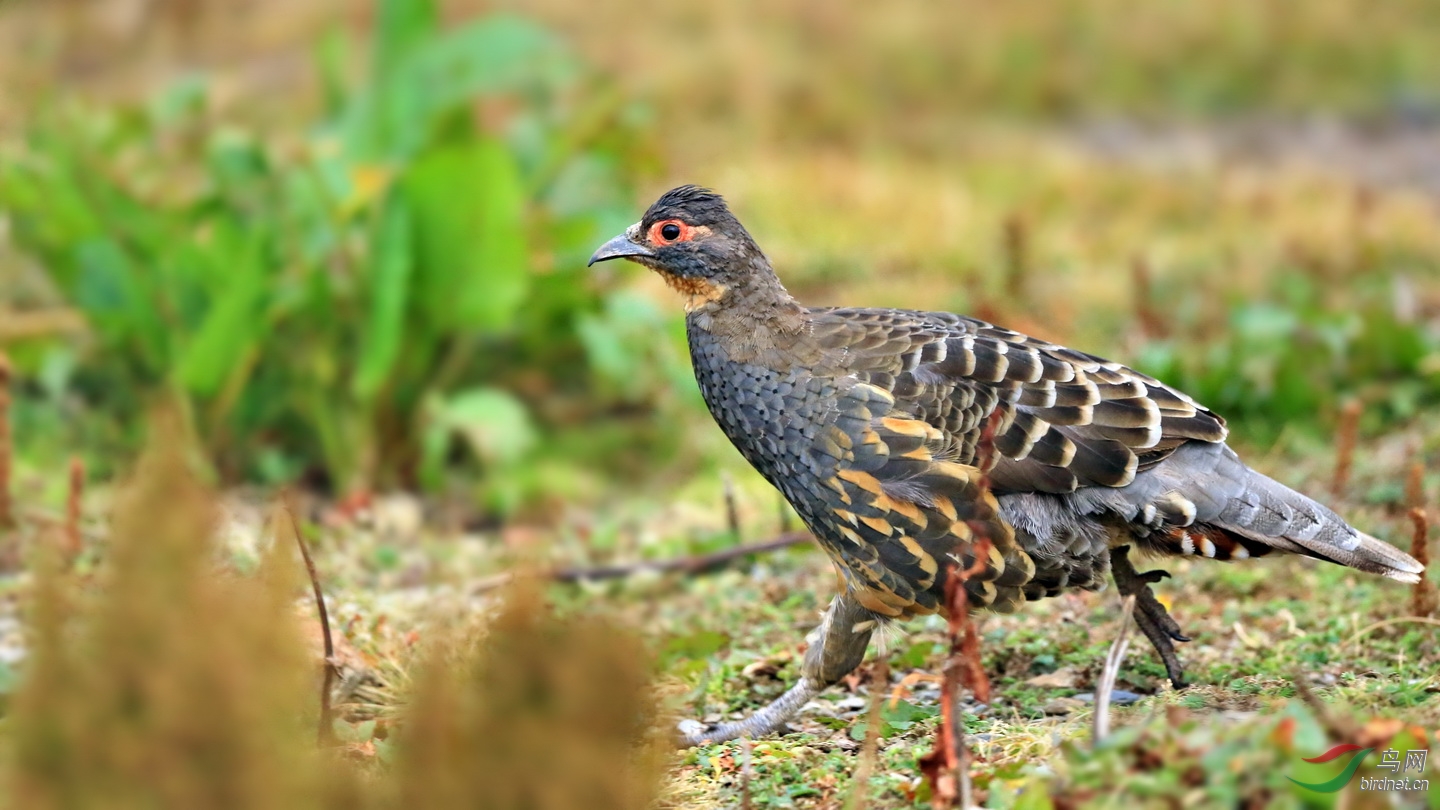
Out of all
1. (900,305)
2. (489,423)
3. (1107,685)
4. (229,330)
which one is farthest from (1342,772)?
(900,305)

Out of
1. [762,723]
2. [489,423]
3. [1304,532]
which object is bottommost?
[762,723]

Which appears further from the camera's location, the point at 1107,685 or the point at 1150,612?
the point at 1150,612

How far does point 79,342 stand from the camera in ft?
25.9

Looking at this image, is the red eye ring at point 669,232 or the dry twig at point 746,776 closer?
the dry twig at point 746,776

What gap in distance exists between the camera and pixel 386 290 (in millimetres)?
7227

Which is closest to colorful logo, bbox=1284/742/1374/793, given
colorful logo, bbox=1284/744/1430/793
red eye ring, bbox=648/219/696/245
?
colorful logo, bbox=1284/744/1430/793

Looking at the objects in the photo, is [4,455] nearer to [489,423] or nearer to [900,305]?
[489,423]

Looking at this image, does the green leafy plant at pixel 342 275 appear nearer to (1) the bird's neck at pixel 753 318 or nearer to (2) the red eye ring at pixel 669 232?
(2) the red eye ring at pixel 669 232

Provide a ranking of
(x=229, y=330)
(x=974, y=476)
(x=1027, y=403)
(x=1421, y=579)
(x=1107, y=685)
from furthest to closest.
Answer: (x=229, y=330)
(x=1421, y=579)
(x=1027, y=403)
(x=974, y=476)
(x=1107, y=685)

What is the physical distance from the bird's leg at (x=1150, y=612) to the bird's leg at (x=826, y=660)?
760mm

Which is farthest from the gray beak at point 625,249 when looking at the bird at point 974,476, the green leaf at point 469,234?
the green leaf at point 469,234

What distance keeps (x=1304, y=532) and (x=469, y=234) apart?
451 centimetres

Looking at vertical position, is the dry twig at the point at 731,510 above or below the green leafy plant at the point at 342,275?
below

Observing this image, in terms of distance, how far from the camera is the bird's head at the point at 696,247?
449cm
